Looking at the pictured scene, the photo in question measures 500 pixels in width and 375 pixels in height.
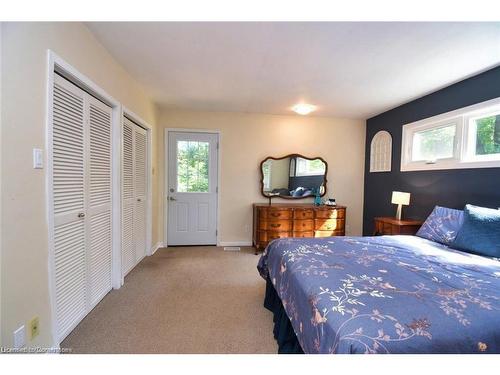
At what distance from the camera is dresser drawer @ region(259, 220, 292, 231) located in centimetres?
361

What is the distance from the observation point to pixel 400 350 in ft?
2.79

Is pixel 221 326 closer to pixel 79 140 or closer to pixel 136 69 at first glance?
pixel 79 140

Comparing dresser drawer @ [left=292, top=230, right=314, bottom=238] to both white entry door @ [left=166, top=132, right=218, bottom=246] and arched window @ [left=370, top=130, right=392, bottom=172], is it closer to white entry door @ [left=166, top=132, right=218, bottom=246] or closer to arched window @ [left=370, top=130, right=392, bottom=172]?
white entry door @ [left=166, top=132, right=218, bottom=246]

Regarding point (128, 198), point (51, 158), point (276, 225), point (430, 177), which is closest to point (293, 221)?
point (276, 225)

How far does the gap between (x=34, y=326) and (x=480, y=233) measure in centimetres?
321

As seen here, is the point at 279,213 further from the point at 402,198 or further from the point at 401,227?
the point at 402,198

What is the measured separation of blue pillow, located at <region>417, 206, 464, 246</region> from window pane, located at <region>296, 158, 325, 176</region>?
2.00 metres

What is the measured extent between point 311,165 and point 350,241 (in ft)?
7.55

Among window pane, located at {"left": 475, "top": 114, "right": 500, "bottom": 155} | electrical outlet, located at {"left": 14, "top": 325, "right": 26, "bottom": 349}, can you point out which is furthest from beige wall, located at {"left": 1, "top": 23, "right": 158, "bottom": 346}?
window pane, located at {"left": 475, "top": 114, "right": 500, "bottom": 155}

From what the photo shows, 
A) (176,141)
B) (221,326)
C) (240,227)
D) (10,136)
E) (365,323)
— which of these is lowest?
(221,326)

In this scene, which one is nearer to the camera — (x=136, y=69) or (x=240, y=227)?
(x=136, y=69)

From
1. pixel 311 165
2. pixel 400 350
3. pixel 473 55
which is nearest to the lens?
pixel 400 350
